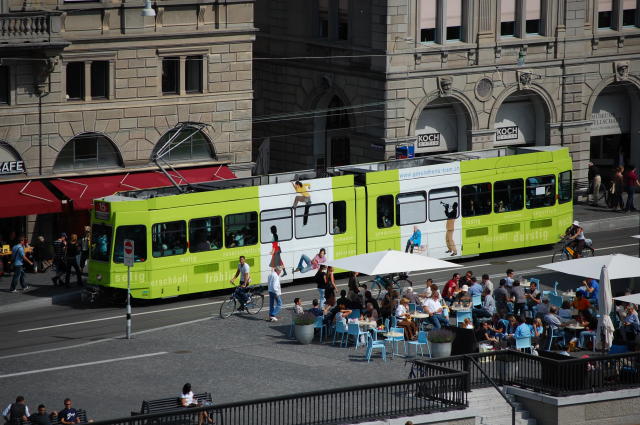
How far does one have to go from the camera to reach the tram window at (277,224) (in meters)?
47.4

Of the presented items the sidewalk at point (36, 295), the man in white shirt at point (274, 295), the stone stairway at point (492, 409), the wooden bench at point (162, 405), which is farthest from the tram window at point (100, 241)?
the stone stairway at point (492, 409)

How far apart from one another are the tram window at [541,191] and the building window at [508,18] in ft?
29.4

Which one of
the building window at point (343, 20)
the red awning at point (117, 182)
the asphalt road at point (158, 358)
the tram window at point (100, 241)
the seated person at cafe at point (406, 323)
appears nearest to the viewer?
the asphalt road at point (158, 358)

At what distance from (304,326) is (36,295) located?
385 inches

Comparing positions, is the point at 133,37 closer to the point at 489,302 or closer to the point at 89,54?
the point at 89,54

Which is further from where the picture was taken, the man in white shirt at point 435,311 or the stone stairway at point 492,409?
the man in white shirt at point 435,311

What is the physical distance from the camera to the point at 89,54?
51.6 metres

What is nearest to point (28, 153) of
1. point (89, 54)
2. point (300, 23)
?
point (89, 54)

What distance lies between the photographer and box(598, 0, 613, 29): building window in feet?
205

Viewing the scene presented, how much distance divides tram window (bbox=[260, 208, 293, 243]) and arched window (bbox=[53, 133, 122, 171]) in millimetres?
7706

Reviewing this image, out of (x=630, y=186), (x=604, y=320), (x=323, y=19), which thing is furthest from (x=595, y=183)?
(x=604, y=320)

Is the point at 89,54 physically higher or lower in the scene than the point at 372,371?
higher

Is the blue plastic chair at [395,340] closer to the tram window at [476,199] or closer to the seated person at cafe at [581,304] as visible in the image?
the seated person at cafe at [581,304]

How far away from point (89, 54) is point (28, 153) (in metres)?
3.83
